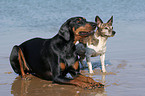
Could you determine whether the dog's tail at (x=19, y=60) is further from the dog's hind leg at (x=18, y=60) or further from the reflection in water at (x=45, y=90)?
the reflection in water at (x=45, y=90)

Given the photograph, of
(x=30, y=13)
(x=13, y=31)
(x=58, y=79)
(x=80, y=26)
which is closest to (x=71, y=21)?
(x=80, y=26)

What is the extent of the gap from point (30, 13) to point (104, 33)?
427 inches

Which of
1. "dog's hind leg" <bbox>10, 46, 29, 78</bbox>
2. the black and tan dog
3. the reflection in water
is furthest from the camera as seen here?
"dog's hind leg" <bbox>10, 46, 29, 78</bbox>

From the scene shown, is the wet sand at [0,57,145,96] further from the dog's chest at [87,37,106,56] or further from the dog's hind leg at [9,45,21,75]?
the dog's chest at [87,37,106,56]

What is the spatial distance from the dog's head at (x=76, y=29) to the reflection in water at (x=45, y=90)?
954 millimetres

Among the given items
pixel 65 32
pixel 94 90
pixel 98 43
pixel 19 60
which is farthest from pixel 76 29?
pixel 98 43

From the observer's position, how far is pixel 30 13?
17625 millimetres

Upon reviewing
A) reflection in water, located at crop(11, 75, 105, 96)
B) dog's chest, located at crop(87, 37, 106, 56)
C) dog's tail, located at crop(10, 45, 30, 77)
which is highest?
dog's chest, located at crop(87, 37, 106, 56)

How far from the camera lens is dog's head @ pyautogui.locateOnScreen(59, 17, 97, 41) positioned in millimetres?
5793

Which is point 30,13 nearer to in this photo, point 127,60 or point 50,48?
point 127,60

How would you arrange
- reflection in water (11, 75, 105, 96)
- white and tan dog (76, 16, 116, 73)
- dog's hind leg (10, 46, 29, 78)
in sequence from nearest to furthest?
1. reflection in water (11, 75, 105, 96)
2. dog's hind leg (10, 46, 29, 78)
3. white and tan dog (76, 16, 116, 73)

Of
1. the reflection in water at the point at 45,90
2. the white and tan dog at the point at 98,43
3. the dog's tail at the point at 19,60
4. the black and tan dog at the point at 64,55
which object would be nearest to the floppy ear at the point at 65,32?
the black and tan dog at the point at 64,55

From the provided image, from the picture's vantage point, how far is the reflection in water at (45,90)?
5320mm

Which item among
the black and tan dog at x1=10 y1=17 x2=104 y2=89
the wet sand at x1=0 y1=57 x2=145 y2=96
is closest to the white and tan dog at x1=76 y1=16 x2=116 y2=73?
the wet sand at x1=0 y1=57 x2=145 y2=96
